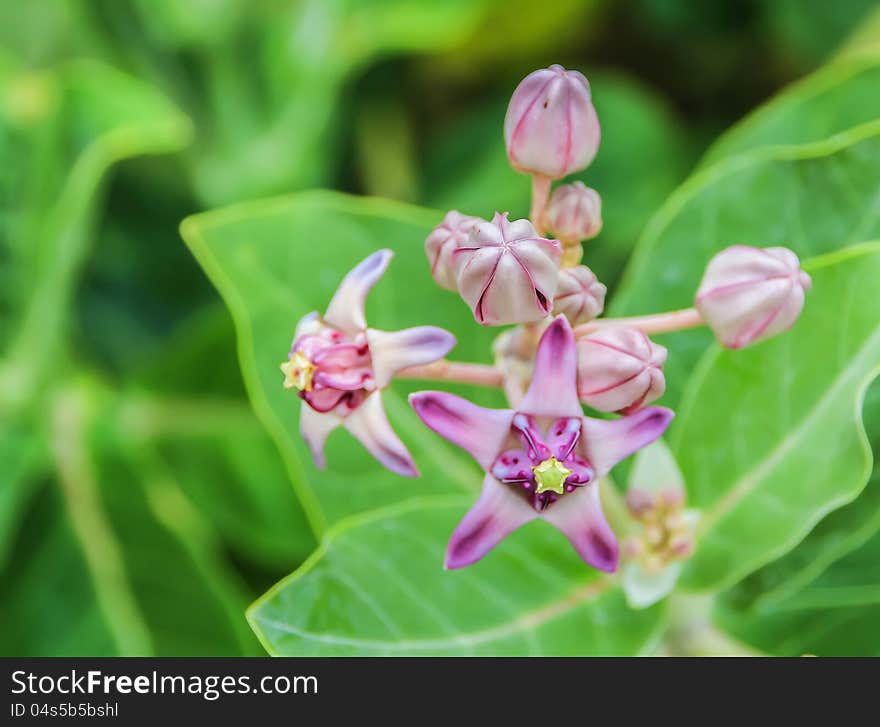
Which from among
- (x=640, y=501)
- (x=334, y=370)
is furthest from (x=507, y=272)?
(x=640, y=501)

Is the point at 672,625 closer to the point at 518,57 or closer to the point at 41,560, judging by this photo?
the point at 41,560

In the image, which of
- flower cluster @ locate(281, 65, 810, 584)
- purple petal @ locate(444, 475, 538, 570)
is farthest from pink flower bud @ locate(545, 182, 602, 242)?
purple petal @ locate(444, 475, 538, 570)

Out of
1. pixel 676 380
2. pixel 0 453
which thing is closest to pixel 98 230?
pixel 0 453

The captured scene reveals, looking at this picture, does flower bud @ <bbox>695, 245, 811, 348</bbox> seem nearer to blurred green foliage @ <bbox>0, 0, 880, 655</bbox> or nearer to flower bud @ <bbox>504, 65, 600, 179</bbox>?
flower bud @ <bbox>504, 65, 600, 179</bbox>

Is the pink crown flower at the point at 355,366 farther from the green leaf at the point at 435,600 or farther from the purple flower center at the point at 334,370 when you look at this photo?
the green leaf at the point at 435,600

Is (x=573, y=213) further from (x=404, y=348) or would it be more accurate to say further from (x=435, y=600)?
(x=435, y=600)

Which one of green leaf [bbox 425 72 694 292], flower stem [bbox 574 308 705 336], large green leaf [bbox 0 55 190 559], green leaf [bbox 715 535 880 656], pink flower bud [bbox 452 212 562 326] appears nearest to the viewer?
pink flower bud [bbox 452 212 562 326]

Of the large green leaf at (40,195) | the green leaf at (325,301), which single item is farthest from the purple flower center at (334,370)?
the large green leaf at (40,195)
